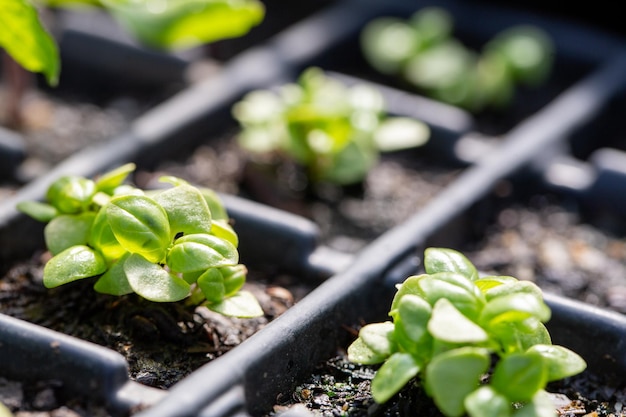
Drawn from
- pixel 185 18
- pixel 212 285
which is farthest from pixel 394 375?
pixel 185 18

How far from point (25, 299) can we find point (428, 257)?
63 centimetres

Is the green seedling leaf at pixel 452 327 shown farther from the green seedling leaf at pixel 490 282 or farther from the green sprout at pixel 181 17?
the green sprout at pixel 181 17

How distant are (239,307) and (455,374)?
0.33m

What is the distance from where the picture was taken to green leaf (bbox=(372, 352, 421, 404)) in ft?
3.27

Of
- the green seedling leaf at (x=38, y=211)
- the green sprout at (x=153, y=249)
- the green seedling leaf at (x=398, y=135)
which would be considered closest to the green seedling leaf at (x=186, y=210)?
the green sprout at (x=153, y=249)

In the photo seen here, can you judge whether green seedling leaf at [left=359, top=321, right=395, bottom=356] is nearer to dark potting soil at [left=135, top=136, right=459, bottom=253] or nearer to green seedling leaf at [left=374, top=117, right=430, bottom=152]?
dark potting soil at [left=135, top=136, right=459, bottom=253]

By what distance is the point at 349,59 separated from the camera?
2.42m

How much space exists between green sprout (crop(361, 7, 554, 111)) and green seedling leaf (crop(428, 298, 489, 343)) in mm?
1221

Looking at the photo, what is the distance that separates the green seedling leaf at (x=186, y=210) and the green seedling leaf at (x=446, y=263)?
0.30 metres

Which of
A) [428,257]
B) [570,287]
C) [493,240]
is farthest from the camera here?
[493,240]

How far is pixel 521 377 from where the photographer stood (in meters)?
0.99

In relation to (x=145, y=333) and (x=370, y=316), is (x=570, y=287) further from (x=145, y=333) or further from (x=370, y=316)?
(x=145, y=333)

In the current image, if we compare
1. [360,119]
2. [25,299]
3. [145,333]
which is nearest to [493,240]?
[360,119]

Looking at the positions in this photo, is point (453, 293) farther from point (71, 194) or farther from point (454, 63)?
point (454, 63)
